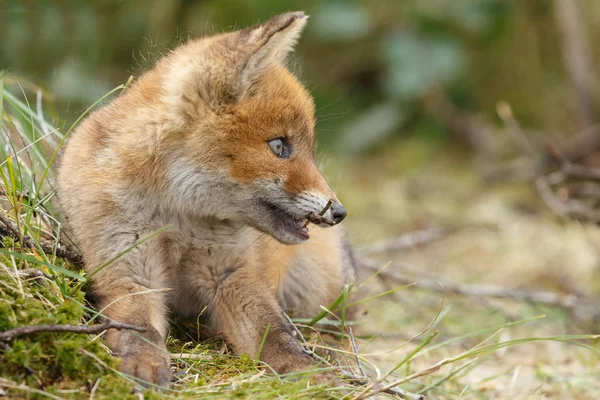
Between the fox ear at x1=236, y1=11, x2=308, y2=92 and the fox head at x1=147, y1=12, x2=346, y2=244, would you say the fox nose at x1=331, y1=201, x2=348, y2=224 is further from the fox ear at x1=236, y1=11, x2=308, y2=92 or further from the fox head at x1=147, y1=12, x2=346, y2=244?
the fox ear at x1=236, y1=11, x2=308, y2=92

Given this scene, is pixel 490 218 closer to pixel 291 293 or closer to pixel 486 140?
pixel 486 140

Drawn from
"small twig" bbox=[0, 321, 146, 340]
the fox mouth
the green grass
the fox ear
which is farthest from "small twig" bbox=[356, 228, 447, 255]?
"small twig" bbox=[0, 321, 146, 340]

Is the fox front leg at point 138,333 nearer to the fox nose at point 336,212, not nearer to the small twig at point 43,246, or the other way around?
the small twig at point 43,246

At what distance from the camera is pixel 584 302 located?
6.34 meters

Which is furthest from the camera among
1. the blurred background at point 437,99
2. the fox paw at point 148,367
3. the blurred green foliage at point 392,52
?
the blurred green foliage at point 392,52

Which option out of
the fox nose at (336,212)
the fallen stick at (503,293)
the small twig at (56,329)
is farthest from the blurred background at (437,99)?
the small twig at (56,329)

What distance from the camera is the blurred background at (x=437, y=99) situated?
8.15 metres

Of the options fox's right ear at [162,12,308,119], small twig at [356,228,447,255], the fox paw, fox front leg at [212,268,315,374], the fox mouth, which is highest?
fox's right ear at [162,12,308,119]

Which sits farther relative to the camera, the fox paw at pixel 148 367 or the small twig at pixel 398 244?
the small twig at pixel 398 244

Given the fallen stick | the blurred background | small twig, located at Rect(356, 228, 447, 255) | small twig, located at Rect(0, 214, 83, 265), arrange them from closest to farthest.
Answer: small twig, located at Rect(0, 214, 83, 265) → the fallen stick → small twig, located at Rect(356, 228, 447, 255) → the blurred background

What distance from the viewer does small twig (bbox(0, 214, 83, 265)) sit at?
3.49 m

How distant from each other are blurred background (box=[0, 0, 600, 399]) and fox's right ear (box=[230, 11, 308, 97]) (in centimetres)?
381

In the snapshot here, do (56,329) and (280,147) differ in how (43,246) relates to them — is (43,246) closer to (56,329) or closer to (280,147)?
(56,329)

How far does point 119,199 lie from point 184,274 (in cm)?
54
